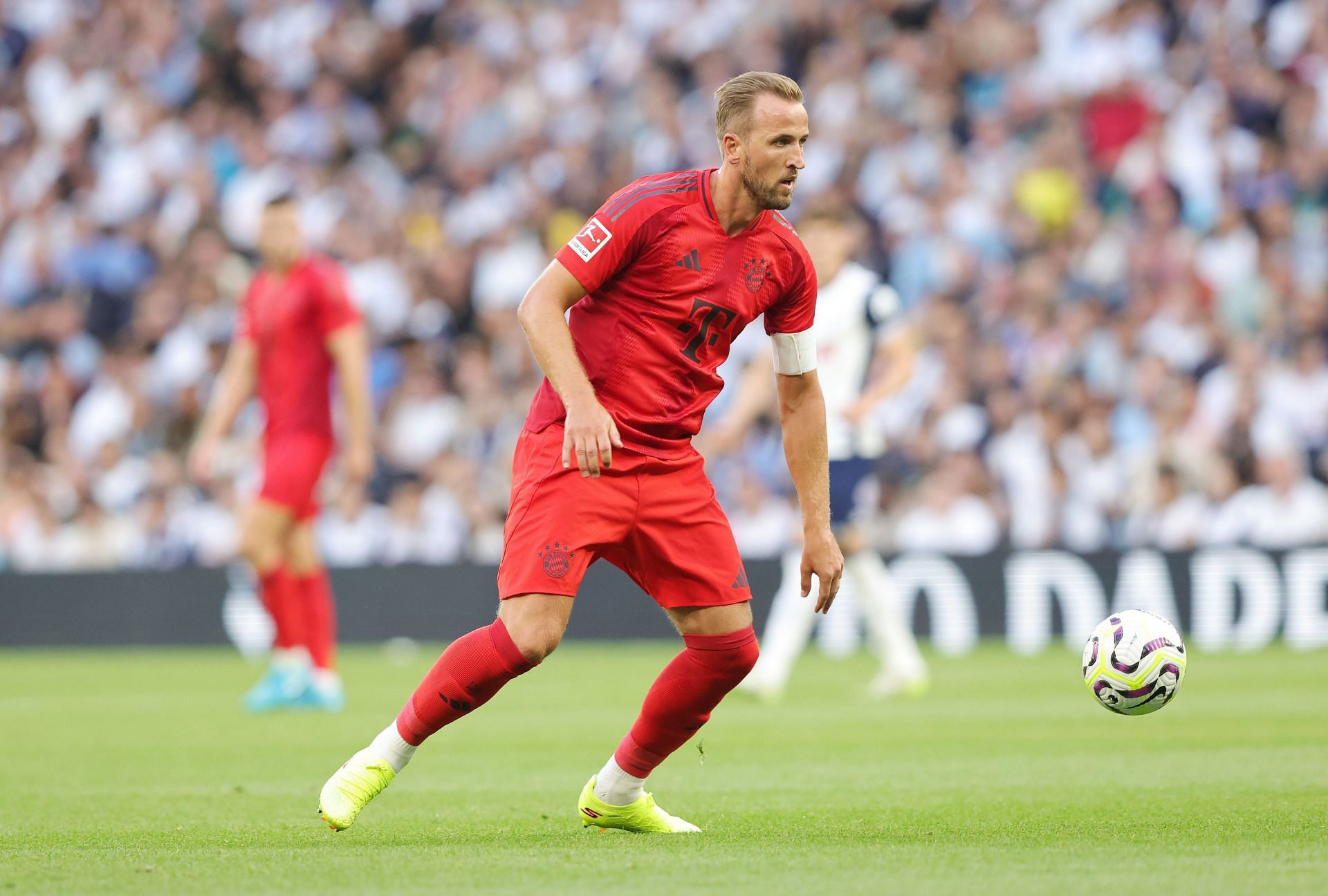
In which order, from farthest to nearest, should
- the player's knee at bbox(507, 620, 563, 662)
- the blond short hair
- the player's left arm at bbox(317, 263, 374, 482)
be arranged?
the player's left arm at bbox(317, 263, 374, 482) → the blond short hair → the player's knee at bbox(507, 620, 563, 662)

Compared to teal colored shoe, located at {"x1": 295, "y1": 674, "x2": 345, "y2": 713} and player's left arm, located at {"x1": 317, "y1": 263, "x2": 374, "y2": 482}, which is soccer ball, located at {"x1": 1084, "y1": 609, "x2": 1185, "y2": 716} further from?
teal colored shoe, located at {"x1": 295, "y1": 674, "x2": 345, "y2": 713}

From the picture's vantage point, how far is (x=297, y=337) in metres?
11.2

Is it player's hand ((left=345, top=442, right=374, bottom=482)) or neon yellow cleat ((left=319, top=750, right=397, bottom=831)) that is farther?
player's hand ((left=345, top=442, right=374, bottom=482))

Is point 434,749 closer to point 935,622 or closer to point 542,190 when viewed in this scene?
point 935,622

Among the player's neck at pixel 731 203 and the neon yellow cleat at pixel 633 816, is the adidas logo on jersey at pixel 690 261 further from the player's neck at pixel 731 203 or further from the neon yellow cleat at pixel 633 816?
the neon yellow cleat at pixel 633 816

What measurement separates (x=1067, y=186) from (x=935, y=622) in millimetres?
5410

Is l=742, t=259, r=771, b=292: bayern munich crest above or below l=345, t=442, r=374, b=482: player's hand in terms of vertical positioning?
above

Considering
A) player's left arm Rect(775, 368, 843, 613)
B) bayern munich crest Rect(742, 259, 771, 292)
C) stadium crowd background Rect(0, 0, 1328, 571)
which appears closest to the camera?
bayern munich crest Rect(742, 259, 771, 292)

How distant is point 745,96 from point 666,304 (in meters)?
0.67

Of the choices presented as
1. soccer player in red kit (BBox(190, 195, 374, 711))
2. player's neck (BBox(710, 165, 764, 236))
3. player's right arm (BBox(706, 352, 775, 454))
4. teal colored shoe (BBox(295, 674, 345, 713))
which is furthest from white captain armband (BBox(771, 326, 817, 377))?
teal colored shoe (BBox(295, 674, 345, 713))

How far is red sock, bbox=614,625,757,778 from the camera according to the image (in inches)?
231

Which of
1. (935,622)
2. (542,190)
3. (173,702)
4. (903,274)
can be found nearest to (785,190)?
(173,702)

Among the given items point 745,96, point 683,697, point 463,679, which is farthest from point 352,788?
point 745,96

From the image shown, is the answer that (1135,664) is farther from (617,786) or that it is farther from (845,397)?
(845,397)
